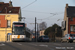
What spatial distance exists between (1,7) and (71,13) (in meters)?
23.1

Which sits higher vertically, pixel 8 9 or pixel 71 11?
pixel 8 9

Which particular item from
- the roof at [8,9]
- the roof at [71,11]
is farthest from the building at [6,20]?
the roof at [71,11]

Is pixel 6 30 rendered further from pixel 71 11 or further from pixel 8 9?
pixel 71 11

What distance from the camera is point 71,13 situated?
211ft

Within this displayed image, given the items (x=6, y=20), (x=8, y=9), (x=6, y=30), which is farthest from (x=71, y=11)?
(x=6, y=30)

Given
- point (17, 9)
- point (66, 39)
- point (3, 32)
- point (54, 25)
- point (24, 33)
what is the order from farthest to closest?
point (54, 25) → point (17, 9) → point (3, 32) → point (66, 39) → point (24, 33)

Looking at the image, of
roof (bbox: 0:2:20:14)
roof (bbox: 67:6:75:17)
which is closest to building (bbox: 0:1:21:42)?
roof (bbox: 0:2:20:14)

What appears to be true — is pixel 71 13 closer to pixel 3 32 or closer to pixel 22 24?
pixel 3 32

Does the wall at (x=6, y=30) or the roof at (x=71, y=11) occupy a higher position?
the roof at (x=71, y=11)

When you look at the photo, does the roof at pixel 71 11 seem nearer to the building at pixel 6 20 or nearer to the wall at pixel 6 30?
the building at pixel 6 20

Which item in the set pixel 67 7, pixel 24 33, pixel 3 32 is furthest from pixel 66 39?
pixel 67 7

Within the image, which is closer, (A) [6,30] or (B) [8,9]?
(A) [6,30]

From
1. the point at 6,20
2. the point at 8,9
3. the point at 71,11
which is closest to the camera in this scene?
the point at 6,20

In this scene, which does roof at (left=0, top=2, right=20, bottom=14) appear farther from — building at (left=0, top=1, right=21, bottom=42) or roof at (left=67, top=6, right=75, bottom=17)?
roof at (left=67, top=6, right=75, bottom=17)
